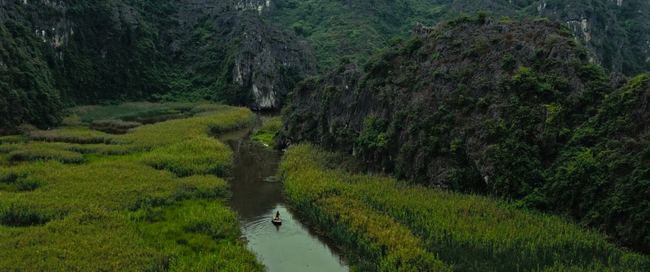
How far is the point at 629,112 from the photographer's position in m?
26.7

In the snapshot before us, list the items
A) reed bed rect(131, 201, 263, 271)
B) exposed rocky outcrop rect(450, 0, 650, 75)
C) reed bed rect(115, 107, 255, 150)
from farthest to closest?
exposed rocky outcrop rect(450, 0, 650, 75) < reed bed rect(115, 107, 255, 150) < reed bed rect(131, 201, 263, 271)

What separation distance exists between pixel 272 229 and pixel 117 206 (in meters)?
9.77

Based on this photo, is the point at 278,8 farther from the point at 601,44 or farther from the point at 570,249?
the point at 570,249

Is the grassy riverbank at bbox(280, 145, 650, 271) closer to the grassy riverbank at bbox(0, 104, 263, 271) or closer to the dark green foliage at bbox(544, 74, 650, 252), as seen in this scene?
the dark green foliage at bbox(544, 74, 650, 252)

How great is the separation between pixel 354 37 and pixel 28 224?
115 metres

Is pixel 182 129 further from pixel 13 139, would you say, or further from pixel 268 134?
pixel 13 139

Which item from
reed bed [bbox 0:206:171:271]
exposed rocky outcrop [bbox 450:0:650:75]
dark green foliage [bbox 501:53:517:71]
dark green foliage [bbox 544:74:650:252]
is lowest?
reed bed [bbox 0:206:171:271]

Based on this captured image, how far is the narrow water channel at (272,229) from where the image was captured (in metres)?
24.9

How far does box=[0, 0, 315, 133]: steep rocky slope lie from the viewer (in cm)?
7519

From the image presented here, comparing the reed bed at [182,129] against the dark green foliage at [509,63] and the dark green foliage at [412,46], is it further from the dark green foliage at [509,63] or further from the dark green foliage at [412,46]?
the dark green foliage at [509,63]

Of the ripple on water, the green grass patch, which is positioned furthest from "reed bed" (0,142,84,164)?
the ripple on water

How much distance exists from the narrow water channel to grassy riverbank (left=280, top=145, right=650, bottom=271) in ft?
3.29

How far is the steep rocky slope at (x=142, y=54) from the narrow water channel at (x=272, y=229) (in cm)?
3791

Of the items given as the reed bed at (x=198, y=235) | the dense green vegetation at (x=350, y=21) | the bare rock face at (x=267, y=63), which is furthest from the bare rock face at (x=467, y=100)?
the dense green vegetation at (x=350, y=21)
